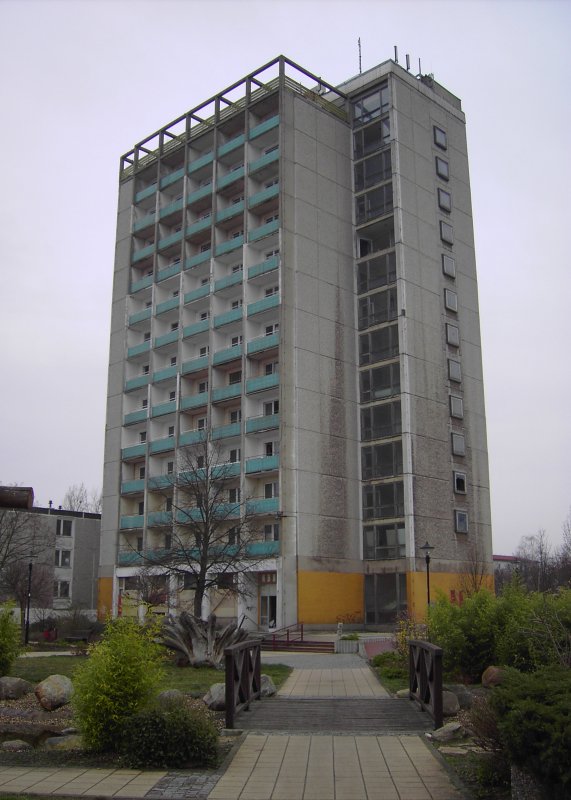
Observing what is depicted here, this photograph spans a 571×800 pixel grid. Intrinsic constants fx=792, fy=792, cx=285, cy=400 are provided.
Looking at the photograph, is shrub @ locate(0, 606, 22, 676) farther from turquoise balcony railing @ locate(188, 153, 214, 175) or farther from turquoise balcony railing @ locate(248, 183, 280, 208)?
turquoise balcony railing @ locate(188, 153, 214, 175)

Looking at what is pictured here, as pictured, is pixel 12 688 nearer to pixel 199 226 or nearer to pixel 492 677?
pixel 492 677

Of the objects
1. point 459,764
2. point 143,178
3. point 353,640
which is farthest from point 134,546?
point 459,764

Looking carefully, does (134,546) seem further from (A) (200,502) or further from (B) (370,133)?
(B) (370,133)

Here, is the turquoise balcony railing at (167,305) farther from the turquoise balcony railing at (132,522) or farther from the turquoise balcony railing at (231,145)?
the turquoise balcony railing at (132,522)

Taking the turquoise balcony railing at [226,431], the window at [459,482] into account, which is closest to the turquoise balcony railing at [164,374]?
the turquoise balcony railing at [226,431]

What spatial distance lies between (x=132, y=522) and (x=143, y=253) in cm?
2106

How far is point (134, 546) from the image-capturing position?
57.0m

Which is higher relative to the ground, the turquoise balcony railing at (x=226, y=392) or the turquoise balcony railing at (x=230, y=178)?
the turquoise balcony railing at (x=230, y=178)

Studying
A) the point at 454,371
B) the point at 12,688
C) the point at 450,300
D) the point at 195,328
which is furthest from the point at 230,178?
the point at 12,688

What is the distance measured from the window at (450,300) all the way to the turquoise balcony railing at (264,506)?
1865cm

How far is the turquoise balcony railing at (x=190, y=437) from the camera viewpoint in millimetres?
52234

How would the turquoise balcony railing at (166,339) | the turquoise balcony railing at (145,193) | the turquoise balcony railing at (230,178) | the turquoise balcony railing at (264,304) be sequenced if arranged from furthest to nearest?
the turquoise balcony railing at (145,193)
the turquoise balcony railing at (166,339)
the turquoise balcony railing at (230,178)
the turquoise balcony railing at (264,304)

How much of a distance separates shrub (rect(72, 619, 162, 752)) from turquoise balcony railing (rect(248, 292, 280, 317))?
3943cm

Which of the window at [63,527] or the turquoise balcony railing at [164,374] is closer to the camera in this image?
the turquoise balcony railing at [164,374]
